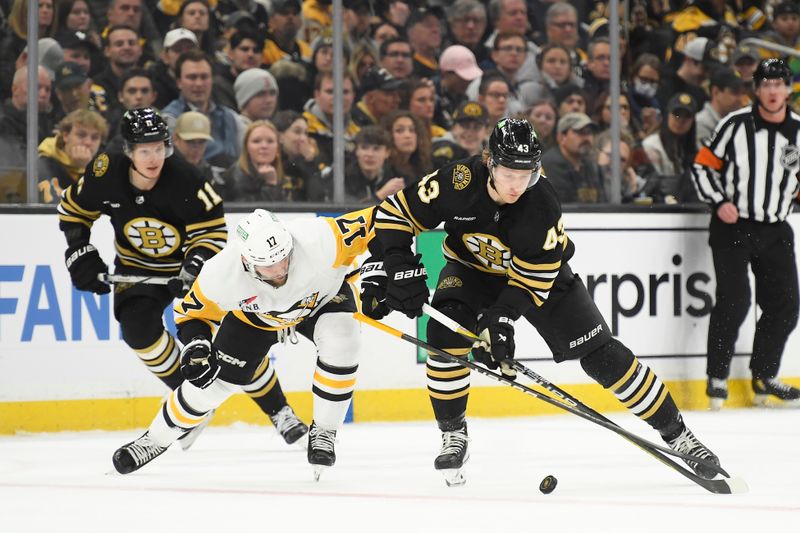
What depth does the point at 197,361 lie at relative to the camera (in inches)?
143

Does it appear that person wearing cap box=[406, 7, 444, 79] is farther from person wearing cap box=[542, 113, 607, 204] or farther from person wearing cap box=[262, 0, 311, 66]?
person wearing cap box=[542, 113, 607, 204]

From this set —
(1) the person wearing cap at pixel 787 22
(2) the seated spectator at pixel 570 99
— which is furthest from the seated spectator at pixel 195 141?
(1) the person wearing cap at pixel 787 22

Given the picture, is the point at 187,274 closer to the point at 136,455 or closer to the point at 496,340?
the point at 136,455

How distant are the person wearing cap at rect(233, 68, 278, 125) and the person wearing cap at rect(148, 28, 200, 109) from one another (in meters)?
0.31

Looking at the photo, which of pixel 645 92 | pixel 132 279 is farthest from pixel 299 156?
pixel 645 92

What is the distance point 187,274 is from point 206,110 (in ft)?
5.10

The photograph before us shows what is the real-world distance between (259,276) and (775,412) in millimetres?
3285

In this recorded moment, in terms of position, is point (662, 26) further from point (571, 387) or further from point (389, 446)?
point (389, 446)

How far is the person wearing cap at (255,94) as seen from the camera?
5.77 meters

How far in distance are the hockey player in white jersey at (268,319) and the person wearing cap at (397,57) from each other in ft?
7.47

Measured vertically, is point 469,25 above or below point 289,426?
above

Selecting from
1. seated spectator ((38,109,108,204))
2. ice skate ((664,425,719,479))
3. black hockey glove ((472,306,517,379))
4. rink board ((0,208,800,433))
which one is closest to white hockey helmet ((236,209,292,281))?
black hockey glove ((472,306,517,379))

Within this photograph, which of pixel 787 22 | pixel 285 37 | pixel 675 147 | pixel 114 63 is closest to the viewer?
pixel 114 63

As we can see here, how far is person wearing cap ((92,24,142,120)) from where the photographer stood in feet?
18.3
